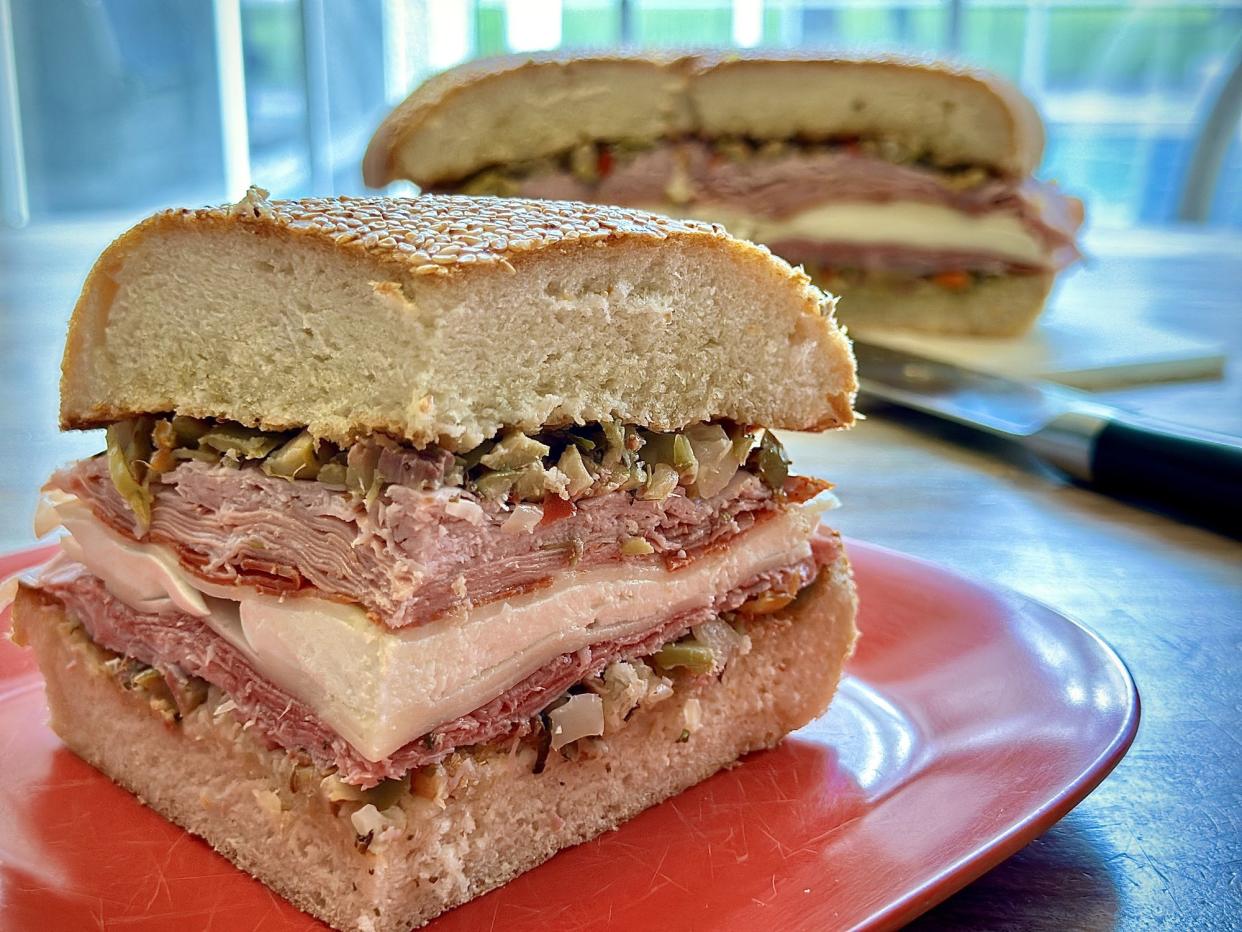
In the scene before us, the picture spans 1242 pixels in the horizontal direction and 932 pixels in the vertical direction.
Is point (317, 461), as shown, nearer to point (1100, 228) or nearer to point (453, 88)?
point (453, 88)

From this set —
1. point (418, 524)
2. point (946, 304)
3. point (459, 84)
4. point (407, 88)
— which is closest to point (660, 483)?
point (418, 524)

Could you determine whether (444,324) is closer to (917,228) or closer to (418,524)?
(418,524)

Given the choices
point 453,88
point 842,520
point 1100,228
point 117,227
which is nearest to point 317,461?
point 842,520

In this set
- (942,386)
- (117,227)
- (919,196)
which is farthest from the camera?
(117,227)

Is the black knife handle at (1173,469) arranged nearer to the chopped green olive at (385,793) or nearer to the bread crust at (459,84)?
the chopped green olive at (385,793)

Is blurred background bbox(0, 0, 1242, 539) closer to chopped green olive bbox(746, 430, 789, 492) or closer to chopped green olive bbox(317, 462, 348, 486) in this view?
chopped green olive bbox(746, 430, 789, 492)

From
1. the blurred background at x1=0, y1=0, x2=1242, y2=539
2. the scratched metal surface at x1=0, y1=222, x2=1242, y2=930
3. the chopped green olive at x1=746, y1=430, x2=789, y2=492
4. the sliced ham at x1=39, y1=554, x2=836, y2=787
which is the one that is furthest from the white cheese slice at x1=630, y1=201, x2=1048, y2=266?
the sliced ham at x1=39, y1=554, x2=836, y2=787
